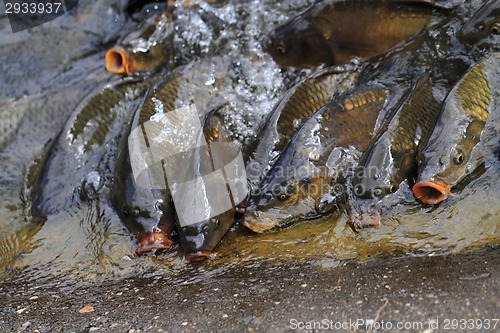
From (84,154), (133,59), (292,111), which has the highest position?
(133,59)

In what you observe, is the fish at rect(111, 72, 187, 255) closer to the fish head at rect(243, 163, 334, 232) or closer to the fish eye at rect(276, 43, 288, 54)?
the fish head at rect(243, 163, 334, 232)

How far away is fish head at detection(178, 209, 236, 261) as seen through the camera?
3.64 m

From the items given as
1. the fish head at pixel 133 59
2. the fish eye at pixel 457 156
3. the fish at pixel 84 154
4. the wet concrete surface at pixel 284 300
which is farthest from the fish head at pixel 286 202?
the fish head at pixel 133 59

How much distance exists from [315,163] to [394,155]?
0.51 metres

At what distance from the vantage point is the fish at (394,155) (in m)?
3.69

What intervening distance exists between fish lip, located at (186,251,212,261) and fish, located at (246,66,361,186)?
24.7 inches

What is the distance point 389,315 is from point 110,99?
322cm

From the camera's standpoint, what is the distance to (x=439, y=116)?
3953 mm

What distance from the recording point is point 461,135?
3.79 metres

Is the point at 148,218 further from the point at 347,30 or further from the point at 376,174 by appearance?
the point at 347,30

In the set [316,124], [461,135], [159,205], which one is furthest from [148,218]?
[461,135]

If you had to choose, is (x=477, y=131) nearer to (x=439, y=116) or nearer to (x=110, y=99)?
(x=439, y=116)

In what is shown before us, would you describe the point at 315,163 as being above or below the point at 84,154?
below

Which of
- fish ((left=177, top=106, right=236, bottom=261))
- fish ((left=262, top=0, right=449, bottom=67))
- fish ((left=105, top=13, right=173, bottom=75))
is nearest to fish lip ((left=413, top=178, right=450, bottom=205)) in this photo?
Answer: fish ((left=177, top=106, right=236, bottom=261))
